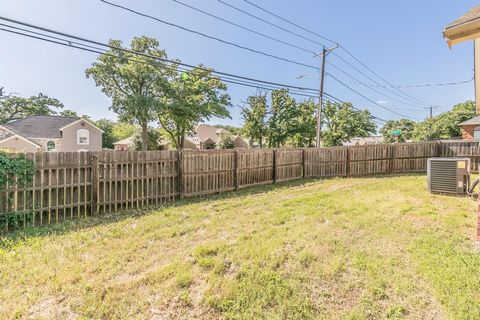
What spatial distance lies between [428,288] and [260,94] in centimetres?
2442

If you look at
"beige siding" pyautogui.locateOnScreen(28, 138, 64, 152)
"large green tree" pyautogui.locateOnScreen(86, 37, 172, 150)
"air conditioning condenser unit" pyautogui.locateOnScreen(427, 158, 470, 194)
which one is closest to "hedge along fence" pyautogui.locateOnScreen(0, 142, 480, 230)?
"air conditioning condenser unit" pyautogui.locateOnScreen(427, 158, 470, 194)

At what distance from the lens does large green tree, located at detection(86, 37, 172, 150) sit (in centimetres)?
1950

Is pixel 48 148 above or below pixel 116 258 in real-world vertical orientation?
above

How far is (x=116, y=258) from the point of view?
11.6ft

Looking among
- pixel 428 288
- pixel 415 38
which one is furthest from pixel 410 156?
pixel 428 288

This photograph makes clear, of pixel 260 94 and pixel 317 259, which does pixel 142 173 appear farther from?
pixel 260 94

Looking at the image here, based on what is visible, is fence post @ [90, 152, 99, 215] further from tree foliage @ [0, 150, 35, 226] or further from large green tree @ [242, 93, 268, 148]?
large green tree @ [242, 93, 268, 148]

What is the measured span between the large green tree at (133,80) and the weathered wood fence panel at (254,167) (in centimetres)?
1292

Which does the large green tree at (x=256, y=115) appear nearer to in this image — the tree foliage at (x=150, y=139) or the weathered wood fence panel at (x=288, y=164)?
the tree foliage at (x=150, y=139)

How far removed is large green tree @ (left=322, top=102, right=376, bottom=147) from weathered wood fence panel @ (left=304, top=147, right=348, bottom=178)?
1608 centimetres

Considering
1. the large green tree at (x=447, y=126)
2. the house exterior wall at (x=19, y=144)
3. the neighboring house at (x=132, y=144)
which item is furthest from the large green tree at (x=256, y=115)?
the large green tree at (x=447, y=126)

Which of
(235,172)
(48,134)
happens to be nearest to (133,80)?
(48,134)

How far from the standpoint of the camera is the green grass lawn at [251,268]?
2.50 meters

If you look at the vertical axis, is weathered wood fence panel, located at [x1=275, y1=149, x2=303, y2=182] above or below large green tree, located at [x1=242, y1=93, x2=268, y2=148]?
below
